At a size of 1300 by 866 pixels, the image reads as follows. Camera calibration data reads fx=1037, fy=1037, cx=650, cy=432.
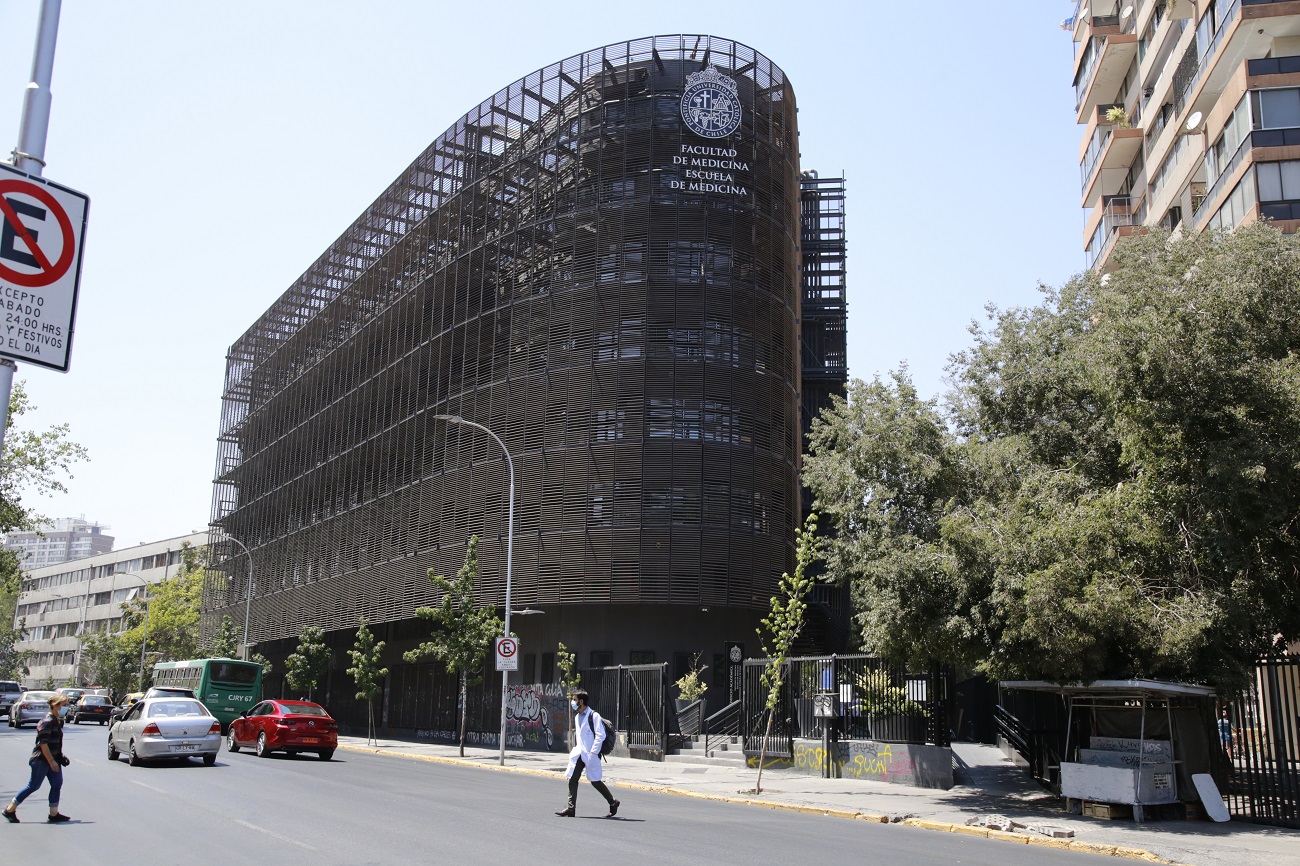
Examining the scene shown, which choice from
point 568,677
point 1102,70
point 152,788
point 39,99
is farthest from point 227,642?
point 39,99

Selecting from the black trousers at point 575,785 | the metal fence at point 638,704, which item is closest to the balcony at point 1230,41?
the metal fence at point 638,704

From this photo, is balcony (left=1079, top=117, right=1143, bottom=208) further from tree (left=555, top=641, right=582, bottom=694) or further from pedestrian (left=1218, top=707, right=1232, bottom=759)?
pedestrian (left=1218, top=707, right=1232, bottom=759)

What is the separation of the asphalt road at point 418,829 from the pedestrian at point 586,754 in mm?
356

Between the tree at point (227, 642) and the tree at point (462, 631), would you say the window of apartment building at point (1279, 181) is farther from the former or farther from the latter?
the tree at point (227, 642)

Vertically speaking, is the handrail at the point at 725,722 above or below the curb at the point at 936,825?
above

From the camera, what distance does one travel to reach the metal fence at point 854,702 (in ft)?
69.2

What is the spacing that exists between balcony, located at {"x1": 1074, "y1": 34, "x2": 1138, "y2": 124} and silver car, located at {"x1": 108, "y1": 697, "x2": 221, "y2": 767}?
42144 millimetres

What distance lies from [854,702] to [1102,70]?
34.4m

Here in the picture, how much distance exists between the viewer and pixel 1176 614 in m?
15.6

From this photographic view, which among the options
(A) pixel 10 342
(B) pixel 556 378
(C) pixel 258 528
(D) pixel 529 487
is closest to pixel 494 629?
(D) pixel 529 487

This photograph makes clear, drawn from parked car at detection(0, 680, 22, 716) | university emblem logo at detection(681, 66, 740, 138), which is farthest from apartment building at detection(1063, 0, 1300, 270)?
parked car at detection(0, 680, 22, 716)

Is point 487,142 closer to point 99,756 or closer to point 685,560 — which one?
point 685,560

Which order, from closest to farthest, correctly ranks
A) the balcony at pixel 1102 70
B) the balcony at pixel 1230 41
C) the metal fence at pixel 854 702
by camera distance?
the metal fence at pixel 854 702 → the balcony at pixel 1230 41 → the balcony at pixel 1102 70

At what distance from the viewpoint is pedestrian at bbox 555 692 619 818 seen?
14.8m
